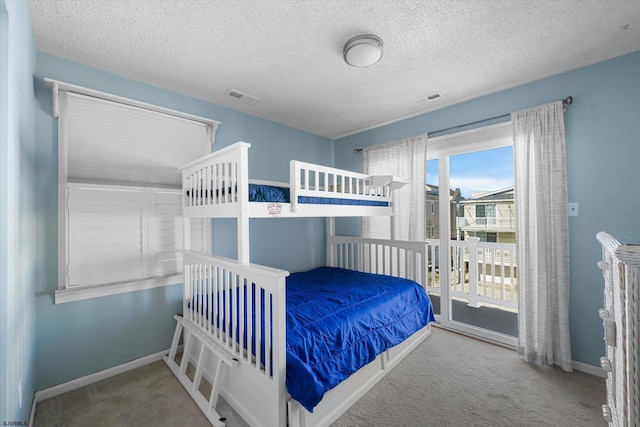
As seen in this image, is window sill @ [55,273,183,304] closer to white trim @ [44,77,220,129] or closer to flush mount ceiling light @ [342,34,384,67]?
white trim @ [44,77,220,129]

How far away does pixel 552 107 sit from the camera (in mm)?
2174

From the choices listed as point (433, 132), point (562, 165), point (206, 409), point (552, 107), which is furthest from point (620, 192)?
point (206, 409)

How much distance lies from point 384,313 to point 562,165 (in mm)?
1876

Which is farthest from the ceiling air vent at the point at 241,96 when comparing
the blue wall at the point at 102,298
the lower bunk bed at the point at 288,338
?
the lower bunk bed at the point at 288,338

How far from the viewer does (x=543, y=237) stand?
2211 mm

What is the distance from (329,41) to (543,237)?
7.58 feet

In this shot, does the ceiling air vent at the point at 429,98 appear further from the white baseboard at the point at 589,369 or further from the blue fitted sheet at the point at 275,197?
the white baseboard at the point at 589,369

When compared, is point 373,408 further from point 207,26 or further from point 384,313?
point 207,26

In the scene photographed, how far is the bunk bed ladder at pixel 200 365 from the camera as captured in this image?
1.63 metres

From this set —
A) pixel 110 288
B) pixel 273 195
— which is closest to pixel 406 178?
pixel 273 195

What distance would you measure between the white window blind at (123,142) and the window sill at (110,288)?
0.83m

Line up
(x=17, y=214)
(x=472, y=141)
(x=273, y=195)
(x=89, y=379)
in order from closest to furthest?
(x=17, y=214), (x=273, y=195), (x=89, y=379), (x=472, y=141)

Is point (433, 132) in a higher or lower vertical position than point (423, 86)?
lower

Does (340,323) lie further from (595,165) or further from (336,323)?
(595,165)
